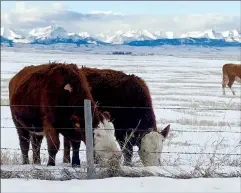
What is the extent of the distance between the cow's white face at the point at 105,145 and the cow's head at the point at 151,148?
625mm

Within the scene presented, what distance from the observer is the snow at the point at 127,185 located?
5.73 meters

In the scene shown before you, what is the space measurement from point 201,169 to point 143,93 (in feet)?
8.65

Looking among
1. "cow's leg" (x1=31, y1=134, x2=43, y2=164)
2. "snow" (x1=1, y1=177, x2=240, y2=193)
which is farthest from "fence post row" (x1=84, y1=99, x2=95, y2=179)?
"cow's leg" (x1=31, y1=134, x2=43, y2=164)

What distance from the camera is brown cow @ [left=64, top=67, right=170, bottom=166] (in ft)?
28.1

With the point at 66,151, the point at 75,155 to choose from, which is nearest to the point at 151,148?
the point at 75,155

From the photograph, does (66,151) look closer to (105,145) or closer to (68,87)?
(68,87)

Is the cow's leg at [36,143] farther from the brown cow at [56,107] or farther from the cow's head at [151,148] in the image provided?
the cow's head at [151,148]

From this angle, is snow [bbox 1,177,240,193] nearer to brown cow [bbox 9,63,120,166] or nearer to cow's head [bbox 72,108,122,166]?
cow's head [bbox 72,108,122,166]

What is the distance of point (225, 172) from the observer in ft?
22.5

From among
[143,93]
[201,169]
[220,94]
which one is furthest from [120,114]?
[220,94]

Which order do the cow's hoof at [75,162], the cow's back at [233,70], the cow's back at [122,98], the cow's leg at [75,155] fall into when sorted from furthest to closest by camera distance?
the cow's back at [233,70], the cow's back at [122,98], the cow's leg at [75,155], the cow's hoof at [75,162]

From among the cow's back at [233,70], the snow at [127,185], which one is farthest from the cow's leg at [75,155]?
the cow's back at [233,70]

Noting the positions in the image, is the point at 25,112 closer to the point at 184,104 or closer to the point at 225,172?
the point at 225,172

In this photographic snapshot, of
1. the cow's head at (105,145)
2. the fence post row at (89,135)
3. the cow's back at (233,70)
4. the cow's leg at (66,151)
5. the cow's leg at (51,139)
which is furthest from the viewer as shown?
the cow's back at (233,70)
